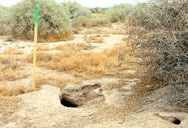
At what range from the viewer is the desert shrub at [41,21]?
34.5 ft

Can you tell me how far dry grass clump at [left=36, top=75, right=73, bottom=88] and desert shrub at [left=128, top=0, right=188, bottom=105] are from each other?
5.56 ft

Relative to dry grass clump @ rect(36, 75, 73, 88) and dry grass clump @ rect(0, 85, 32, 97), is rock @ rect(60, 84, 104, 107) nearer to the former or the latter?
dry grass clump @ rect(36, 75, 73, 88)

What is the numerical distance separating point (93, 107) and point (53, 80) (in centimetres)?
150

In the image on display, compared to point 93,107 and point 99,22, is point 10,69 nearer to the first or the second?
point 93,107

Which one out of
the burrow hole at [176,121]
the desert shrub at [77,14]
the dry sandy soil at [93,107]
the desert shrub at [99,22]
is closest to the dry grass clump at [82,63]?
the dry sandy soil at [93,107]

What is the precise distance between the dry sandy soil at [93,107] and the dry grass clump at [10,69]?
0.16 m

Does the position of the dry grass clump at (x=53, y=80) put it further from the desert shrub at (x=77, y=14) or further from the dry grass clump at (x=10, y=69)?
the desert shrub at (x=77, y=14)

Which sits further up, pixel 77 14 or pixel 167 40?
pixel 77 14

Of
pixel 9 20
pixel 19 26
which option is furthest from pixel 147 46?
pixel 9 20

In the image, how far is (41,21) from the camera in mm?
10758

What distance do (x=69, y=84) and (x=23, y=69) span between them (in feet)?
5.21

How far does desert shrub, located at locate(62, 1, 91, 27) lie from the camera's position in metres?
15.5

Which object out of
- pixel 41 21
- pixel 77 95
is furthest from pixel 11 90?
pixel 41 21

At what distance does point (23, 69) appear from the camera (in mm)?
6285
